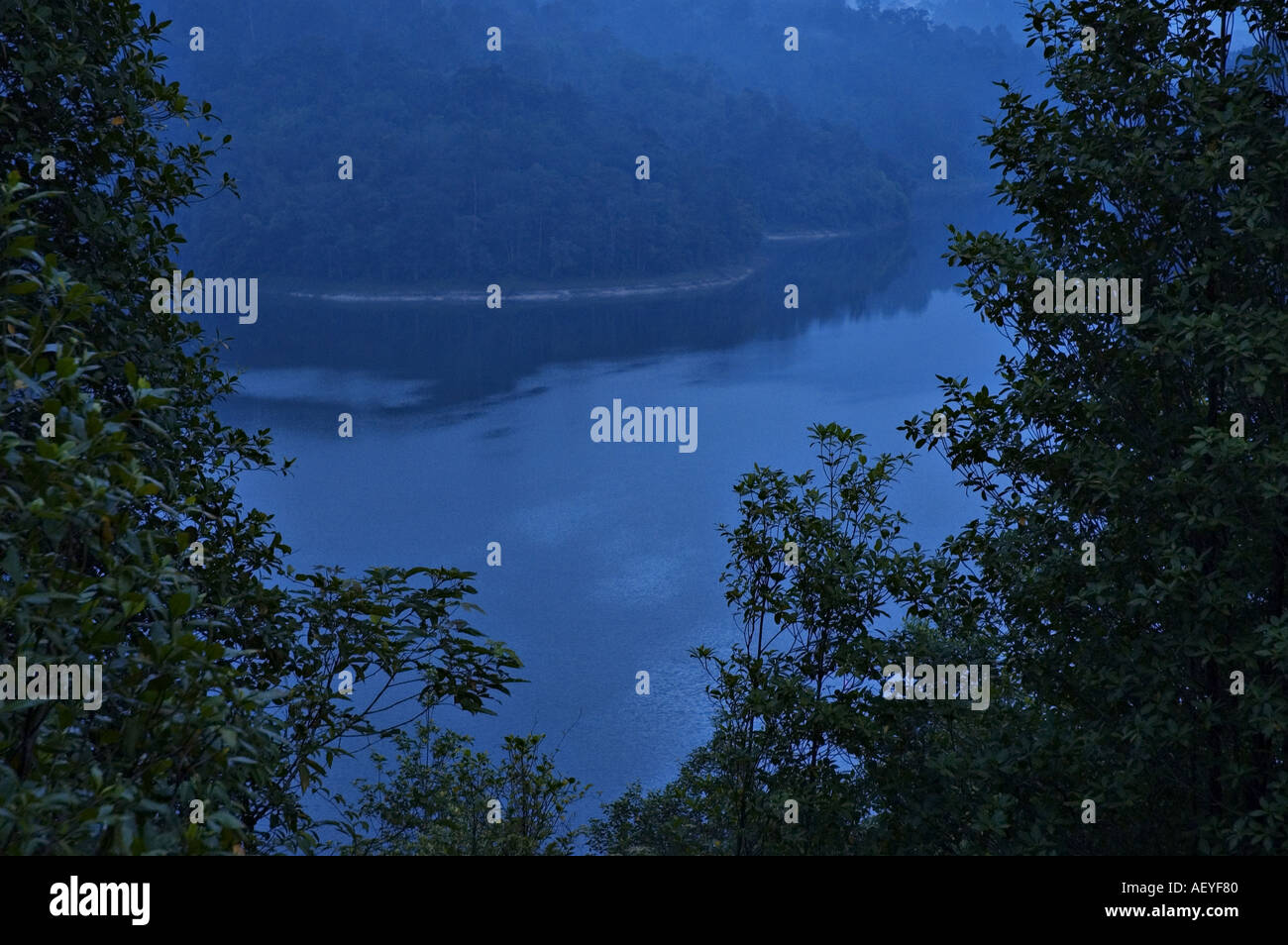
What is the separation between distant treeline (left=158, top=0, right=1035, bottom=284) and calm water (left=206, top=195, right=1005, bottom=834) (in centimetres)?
634

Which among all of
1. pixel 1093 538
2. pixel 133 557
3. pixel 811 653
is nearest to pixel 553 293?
pixel 811 653

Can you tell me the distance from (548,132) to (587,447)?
58.3 meters

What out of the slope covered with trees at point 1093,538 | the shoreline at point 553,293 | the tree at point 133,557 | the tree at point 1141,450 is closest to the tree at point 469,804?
the slope covered with trees at point 1093,538

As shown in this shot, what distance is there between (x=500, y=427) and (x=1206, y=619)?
2283 inches

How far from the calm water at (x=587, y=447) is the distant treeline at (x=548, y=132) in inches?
249

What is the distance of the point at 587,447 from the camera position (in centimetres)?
5962

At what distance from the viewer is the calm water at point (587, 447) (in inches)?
1480

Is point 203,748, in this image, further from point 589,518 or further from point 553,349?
point 553,349

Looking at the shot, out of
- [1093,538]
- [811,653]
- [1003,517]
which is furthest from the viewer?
[811,653]

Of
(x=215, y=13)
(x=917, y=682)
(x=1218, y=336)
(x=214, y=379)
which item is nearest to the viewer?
(x=1218, y=336)

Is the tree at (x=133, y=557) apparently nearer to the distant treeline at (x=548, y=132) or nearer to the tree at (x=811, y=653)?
the tree at (x=811, y=653)

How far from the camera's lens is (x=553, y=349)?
78625 mm

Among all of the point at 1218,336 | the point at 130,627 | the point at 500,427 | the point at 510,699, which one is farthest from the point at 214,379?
the point at 500,427

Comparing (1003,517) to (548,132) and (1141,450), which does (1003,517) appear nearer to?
(1141,450)
